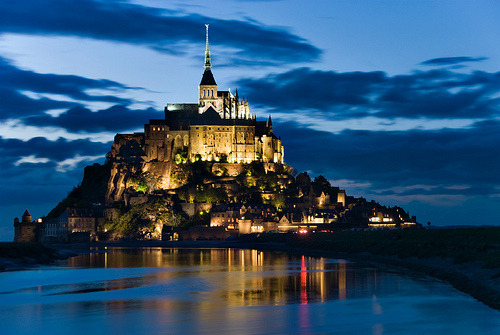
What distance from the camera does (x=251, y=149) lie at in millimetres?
138375

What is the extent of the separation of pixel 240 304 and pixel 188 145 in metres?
110

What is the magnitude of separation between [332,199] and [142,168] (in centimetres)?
3705

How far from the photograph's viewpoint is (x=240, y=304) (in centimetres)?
3067

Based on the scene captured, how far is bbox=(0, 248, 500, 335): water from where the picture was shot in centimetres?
2448

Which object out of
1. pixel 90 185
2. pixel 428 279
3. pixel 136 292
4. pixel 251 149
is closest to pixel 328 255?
pixel 428 279

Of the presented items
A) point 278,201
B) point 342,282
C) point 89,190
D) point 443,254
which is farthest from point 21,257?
point 89,190

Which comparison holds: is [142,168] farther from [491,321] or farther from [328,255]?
[491,321]

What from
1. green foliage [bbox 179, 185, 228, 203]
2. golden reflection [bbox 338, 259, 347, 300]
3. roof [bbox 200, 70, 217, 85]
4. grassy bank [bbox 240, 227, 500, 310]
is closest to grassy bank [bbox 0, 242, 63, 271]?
golden reflection [bbox 338, 259, 347, 300]

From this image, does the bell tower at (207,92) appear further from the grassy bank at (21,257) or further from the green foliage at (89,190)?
the grassy bank at (21,257)

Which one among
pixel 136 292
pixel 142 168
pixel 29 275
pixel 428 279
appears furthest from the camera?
pixel 142 168

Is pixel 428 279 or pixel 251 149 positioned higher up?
pixel 251 149

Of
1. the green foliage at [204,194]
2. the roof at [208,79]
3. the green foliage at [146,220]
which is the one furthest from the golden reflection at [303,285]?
the roof at [208,79]

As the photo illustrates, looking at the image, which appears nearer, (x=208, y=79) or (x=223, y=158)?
(x=223, y=158)

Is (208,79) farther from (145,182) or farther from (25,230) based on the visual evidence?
(25,230)
